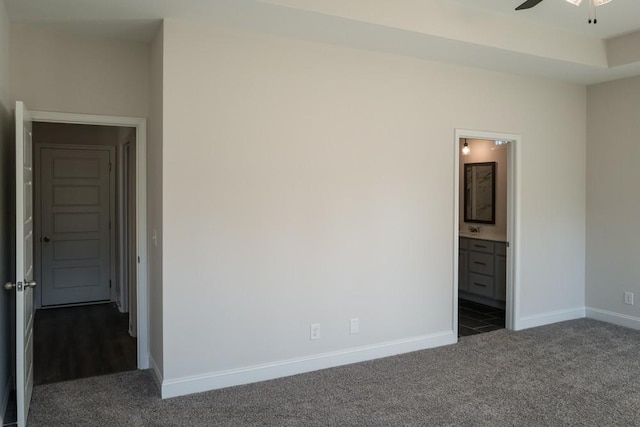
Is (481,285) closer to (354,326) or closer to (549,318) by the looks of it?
(549,318)

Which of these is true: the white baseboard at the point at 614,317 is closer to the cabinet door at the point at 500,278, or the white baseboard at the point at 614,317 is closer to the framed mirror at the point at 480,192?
the cabinet door at the point at 500,278

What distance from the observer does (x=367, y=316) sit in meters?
3.97

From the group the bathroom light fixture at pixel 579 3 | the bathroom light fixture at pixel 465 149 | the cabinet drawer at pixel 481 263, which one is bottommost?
the cabinet drawer at pixel 481 263

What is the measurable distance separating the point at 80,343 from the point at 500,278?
4461 millimetres

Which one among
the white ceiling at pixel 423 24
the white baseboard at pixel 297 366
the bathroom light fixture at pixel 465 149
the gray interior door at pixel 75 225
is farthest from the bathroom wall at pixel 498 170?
the gray interior door at pixel 75 225

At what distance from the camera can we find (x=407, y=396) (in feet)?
10.7

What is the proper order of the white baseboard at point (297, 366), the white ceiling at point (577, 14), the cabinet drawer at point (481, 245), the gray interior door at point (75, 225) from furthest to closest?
1. the gray interior door at point (75, 225)
2. the cabinet drawer at point (481, 245)
3. the white ceiling at point (577, 14)
4. the white baseboard at point (297, 366)

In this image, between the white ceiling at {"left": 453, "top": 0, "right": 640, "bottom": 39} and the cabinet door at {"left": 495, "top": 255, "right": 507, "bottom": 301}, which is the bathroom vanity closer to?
the cabinet door at {"left": 495, "top": 255, "right": 507, "bottom": 301}

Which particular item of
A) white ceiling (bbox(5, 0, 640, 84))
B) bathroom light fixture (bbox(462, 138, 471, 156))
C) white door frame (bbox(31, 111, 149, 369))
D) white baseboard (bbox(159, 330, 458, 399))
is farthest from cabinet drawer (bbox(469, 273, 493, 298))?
white door frame (bbox(31, 111, 149, 369))

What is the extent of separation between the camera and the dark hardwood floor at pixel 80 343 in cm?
376

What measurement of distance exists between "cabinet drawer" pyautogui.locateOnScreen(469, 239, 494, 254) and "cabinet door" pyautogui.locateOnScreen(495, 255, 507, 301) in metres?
0.15

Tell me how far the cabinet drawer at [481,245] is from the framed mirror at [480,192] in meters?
0.44

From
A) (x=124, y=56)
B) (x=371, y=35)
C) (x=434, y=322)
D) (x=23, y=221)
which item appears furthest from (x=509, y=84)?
(x=23, y=221)

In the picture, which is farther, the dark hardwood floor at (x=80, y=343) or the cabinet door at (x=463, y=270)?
the cabinet door at (x=463, y=270)
